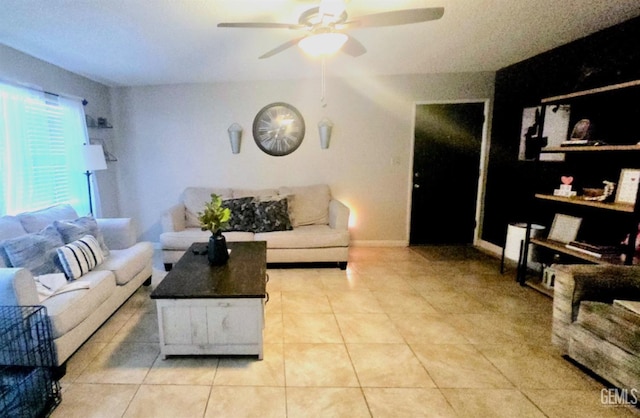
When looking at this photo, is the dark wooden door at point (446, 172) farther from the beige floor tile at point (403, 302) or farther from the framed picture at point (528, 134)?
the beige floor tile at point (403, 302)

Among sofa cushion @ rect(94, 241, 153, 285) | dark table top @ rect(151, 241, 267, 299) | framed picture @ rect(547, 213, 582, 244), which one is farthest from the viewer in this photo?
framed picture @ rect(547, 213, 582, 244)

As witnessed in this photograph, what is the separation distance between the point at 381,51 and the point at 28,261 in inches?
133

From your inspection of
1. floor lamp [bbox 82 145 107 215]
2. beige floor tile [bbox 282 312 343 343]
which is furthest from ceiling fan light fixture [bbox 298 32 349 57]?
floor lamp [bbox 82 145 107 215]

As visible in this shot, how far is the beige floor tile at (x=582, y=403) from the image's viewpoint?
1645 mm

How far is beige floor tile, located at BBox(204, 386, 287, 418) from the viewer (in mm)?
1631

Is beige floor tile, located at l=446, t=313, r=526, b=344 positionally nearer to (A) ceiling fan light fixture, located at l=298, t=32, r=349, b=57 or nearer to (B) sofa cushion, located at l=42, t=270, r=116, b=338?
(A) ceiling fan light fixture, located at l=298, t=32, r=349, b=57

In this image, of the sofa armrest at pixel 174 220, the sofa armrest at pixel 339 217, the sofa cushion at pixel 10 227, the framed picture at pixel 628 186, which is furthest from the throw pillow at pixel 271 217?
the framed picture at pixel 628 186

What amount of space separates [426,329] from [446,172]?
2621 mm

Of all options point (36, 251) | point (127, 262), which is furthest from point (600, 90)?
point (36, 251)

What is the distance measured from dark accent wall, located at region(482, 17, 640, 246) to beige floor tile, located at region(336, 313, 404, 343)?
1.83 metres

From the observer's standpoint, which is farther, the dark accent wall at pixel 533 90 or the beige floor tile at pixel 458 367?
the dark accent wall at pixel 533 90

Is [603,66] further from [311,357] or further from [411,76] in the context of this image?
[311,357]

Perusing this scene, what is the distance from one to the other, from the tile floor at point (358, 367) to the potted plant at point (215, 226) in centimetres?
63

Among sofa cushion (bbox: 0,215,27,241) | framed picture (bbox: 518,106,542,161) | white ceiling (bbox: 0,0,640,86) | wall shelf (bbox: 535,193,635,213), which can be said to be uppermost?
white ceiling (bbox: 0,0,640,86)
